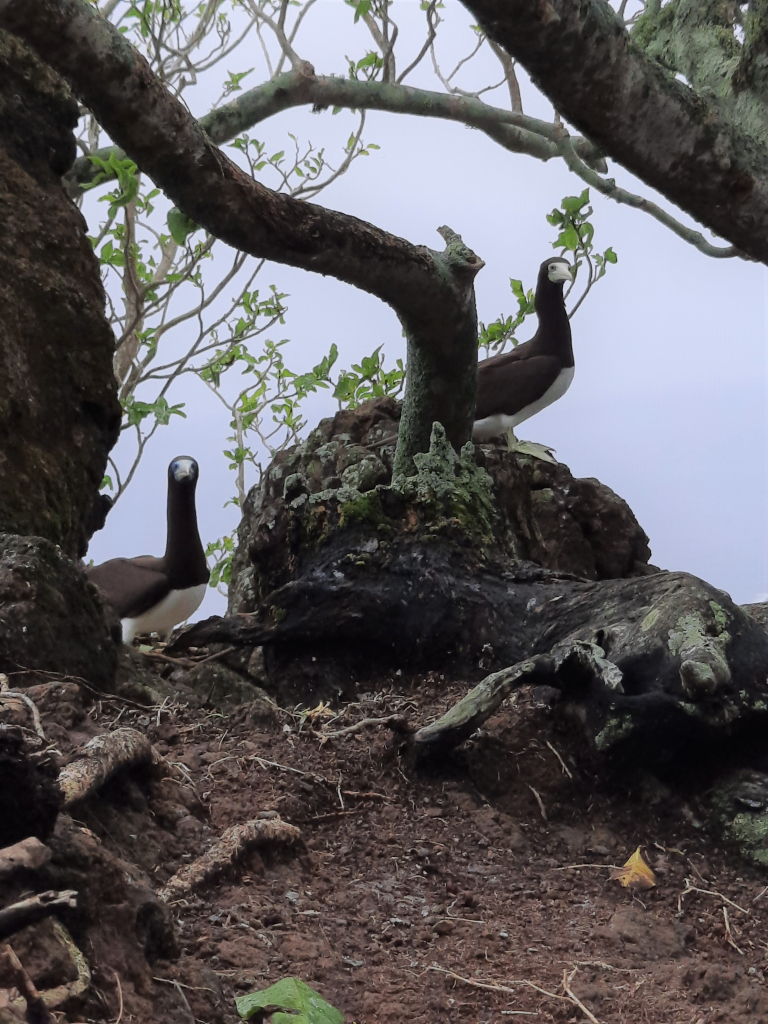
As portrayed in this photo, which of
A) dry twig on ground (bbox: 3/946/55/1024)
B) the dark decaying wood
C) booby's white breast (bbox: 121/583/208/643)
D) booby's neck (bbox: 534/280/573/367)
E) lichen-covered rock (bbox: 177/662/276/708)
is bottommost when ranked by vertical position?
dry twig on ground (bbox: 3/946/55/1024)

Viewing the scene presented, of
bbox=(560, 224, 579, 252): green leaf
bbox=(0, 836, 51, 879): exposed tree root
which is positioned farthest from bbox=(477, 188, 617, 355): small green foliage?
bbox=(0, 836, 51, 879): exposed tree root

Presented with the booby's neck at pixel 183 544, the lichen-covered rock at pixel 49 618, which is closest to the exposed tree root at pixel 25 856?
the lichen-covered rock at pixel 49 618

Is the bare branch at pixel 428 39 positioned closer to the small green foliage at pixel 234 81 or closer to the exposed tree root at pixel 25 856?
the small green foliage at pixel 234 81

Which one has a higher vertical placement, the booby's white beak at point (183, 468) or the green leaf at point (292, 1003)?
the booby's white beak at point (183, 468)

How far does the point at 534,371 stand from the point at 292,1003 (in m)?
5.26

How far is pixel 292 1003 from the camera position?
1328 mm

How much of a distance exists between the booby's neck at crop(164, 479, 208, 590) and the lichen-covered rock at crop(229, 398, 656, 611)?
585 mm

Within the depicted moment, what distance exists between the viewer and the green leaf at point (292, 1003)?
1325mm

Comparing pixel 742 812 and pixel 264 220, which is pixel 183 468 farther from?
pixel 742 812

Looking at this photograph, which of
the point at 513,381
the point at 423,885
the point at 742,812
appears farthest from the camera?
the point at 513,381

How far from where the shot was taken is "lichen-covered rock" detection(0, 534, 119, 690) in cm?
245

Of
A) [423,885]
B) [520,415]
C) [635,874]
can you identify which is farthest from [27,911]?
[520,415]

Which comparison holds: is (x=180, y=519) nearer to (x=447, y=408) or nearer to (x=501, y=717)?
(x=447, y=408)

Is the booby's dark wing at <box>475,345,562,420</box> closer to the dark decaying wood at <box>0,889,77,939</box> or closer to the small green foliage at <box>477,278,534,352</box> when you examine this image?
the small green foliage at <box>477,278,534,352</box>
